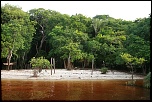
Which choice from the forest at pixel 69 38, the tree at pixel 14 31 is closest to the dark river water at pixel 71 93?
the forest at pixel 69 38

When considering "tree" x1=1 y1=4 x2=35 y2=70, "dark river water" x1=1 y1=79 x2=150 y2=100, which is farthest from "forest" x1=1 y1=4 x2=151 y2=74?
"dark river water" x1=1 y1=79 x2=150 y2=100

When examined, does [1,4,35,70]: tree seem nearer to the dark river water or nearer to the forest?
the forest

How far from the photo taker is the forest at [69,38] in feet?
133

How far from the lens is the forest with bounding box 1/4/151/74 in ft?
133

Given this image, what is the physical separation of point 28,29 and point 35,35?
267 inches

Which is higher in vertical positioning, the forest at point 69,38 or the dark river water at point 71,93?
the forest at point 69,38

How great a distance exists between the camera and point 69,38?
1834 inches

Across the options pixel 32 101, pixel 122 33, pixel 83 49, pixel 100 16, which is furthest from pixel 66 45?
pixel 32 101

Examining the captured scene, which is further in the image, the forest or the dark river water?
the forest

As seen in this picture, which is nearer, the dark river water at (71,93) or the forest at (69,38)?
the dark river water at (71,93)

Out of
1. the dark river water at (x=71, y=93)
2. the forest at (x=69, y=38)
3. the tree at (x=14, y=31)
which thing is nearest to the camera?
the dark river water at (x=71, y=93)

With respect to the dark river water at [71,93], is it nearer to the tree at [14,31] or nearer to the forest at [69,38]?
the forest at [69,38]

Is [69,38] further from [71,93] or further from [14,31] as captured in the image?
[71,93]

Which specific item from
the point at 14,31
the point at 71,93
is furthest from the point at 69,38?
the point at 71,93
